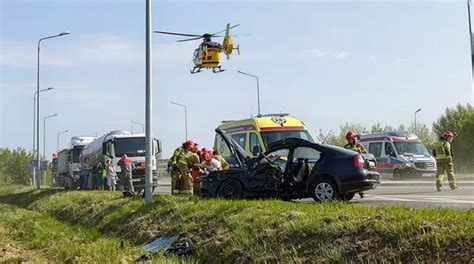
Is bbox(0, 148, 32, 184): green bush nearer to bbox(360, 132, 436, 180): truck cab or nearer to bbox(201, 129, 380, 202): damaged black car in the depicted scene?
bbox(360, 132, 436, 180): truck cab

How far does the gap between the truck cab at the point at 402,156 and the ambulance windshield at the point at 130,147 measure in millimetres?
12505

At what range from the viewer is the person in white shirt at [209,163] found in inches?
696

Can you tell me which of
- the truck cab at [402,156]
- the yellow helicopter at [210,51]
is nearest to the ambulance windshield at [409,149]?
the truck cab at [402,156]

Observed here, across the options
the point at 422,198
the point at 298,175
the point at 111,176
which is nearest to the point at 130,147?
the point at 111,176

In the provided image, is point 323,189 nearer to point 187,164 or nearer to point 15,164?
point 187,164

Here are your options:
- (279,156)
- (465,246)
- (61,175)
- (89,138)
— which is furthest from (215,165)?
(61,175)

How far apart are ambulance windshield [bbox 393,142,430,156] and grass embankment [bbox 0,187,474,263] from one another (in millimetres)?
20072

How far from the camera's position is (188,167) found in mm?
17406

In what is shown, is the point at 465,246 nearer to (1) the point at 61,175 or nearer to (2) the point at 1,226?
(2) the point at 1,226

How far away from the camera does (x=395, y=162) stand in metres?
32.0

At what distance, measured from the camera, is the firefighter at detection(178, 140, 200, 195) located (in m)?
17.3

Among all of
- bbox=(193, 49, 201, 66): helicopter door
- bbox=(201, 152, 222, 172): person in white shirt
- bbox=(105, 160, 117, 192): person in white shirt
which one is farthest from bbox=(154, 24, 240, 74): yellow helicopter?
bbox=(201, 152, 222, 172): person in white shirt

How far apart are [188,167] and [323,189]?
4588 mm

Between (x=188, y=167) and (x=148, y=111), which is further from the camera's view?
(x=188, y=167)
